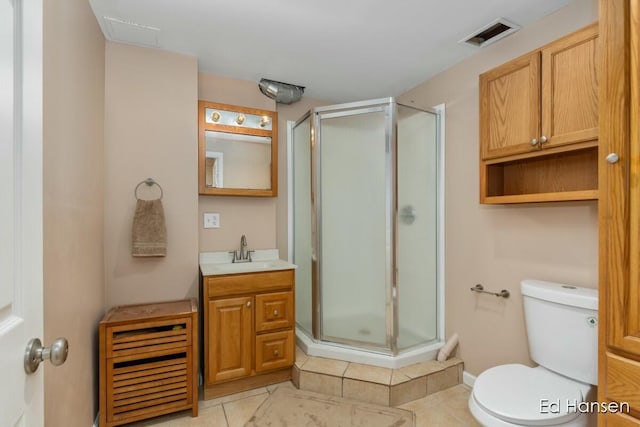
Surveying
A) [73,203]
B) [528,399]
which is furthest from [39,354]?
[528,399]

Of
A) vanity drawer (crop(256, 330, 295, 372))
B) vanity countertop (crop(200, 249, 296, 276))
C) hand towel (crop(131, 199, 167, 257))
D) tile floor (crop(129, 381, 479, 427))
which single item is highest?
hand towel (crop(131, 199, 167, 257))

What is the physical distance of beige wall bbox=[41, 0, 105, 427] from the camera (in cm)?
116

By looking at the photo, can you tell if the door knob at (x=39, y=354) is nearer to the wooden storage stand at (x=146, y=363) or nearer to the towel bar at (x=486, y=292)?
the wooden storage stand at (x=146, y=363)

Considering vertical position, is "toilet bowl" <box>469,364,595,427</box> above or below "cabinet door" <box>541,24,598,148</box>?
below

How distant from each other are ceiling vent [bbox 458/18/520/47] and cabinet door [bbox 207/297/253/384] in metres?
2.26

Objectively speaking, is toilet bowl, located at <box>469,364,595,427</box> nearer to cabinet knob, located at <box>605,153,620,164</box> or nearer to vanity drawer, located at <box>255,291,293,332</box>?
cabinet knob, located at <box>605,153,620,164</box>

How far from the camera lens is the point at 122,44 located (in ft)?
6.71

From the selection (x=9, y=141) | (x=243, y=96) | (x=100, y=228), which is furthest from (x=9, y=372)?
(x=243, y=96)

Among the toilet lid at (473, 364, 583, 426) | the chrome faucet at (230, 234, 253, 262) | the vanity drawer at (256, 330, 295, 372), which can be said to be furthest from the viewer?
the chrome faucet at (230, 234, 253, 262)

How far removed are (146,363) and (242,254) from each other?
98cm

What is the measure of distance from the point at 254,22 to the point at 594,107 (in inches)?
72.1

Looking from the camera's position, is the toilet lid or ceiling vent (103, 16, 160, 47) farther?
ceiling vent (103, 16, 160, 47)

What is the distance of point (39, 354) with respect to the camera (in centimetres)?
70

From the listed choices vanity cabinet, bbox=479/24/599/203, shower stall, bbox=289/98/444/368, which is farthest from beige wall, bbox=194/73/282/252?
vanity cabinet, bbox=479/24/599/203
